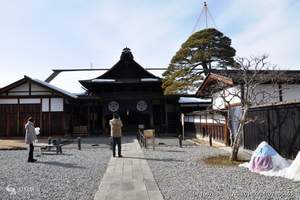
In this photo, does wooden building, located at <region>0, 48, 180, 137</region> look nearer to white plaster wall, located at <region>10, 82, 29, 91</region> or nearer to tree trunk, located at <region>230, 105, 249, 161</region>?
white plaster wall, located at <region>10, 82, 29, 91</region>

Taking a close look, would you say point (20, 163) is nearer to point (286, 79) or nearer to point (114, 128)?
point (114, 128)

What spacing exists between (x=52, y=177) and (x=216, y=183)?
4.33 meters

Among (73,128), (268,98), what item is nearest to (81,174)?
(268,98)

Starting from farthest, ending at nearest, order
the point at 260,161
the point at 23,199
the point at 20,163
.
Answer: the point at 20,163, the point at 260,161, the point at 23,199

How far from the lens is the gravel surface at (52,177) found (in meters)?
6.71

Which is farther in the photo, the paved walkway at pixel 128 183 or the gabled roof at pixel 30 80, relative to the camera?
the gabled roof at pixel 30 80

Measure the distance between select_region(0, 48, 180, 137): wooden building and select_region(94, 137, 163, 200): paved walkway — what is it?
573 inches

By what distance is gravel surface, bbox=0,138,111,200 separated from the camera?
6.71m

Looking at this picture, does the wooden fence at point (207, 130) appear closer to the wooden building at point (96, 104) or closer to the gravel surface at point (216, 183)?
the wooden building at point (96, 104)

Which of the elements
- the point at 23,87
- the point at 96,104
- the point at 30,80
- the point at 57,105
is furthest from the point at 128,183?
the point at 96,104

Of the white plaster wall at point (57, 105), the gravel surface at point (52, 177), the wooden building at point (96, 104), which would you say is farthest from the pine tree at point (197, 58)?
the gravel surface at point (52, 177)

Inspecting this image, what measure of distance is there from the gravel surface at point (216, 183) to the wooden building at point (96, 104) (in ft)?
52.4

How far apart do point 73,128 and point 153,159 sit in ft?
52.2

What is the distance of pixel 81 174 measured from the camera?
8.87 meters
